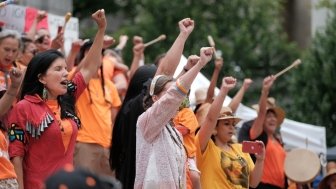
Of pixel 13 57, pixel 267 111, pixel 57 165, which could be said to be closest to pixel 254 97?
pixel 267 111

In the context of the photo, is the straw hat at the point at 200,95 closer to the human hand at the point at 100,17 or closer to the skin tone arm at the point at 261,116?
the skin tone arm at the point at 261,116

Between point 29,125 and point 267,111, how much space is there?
4.81 meters

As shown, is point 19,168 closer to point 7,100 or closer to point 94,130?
point 7,100

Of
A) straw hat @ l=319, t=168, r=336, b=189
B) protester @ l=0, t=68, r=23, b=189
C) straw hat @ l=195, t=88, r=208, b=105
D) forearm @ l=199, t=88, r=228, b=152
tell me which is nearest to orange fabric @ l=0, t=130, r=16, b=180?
protester @ l=0, t=68, r=23, b=189

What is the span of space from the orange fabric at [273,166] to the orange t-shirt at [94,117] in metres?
2.08

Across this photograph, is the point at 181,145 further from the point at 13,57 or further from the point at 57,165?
the point at 13,57

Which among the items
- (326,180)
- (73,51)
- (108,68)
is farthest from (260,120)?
(73,51)

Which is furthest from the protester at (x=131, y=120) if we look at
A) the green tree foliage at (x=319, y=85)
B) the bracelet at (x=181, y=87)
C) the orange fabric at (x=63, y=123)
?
the green tree foliage at (x=319, y=85)

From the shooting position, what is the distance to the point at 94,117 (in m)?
9.39

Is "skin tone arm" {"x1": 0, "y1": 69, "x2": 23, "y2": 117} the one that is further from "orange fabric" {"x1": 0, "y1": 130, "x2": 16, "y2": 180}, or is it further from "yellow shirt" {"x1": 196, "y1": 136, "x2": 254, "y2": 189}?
"yellow shirt" {"x1": 196, "y1": 136, "x2": 254, "y2": 189}

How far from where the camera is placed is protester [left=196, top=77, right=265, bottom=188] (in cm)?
771

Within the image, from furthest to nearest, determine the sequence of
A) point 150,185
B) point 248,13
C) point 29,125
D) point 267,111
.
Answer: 1. point 248,13
2. point 267,111
3. point 29,125
4. point 150,185

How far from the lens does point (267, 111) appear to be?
11.0m

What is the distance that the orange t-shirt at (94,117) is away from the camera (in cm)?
931
